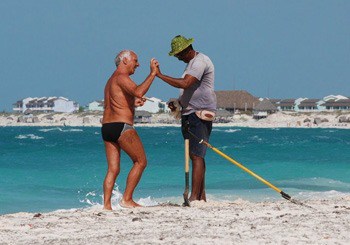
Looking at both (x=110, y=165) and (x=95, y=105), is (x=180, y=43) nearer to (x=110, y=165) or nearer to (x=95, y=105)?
(x=110, y=165)

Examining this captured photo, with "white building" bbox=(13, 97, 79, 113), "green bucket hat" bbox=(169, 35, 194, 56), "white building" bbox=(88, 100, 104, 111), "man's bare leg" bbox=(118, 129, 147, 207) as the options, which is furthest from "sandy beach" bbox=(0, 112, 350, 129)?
"man's bare leg" bbox=(118, 129, 147, 207)

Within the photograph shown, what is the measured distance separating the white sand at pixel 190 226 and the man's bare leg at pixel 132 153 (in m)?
0.26

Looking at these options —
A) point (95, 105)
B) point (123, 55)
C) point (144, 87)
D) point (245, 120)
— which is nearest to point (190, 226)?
point (144, 87)

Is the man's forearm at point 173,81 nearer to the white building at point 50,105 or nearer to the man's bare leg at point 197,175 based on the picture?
the man's bare leg at point 197,175

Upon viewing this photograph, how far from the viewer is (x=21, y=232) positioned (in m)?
6.44

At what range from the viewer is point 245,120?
141 metres

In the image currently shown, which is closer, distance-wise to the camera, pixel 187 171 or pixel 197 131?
pixel 187 171

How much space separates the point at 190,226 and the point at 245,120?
134910 millimetres

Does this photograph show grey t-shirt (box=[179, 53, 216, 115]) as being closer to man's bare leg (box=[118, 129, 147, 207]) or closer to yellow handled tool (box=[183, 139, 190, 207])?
yellow handled tool (box=[183, 139, 190, 207])

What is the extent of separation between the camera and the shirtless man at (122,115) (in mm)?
7594

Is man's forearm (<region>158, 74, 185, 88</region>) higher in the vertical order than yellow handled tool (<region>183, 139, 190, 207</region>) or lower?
higher

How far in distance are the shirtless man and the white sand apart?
1.53 ft

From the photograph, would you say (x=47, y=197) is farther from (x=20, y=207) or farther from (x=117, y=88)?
(x=117, y=88)

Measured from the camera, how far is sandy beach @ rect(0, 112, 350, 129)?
133 metres
